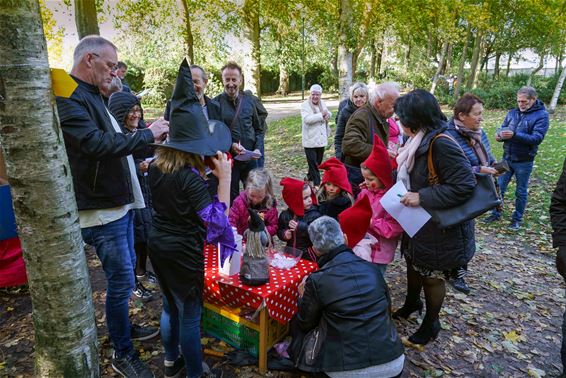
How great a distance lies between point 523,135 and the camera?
5.55 metres

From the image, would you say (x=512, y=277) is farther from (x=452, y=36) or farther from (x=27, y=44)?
(x=452, y=36)

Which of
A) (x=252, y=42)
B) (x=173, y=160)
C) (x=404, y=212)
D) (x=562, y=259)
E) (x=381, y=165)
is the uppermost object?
(x=252, y=42)

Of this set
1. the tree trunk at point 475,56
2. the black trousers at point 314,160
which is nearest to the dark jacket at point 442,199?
the black trousers at point 314,160

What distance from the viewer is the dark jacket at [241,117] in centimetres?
471

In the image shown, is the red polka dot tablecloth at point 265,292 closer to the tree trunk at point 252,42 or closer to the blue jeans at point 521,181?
the blue jeans at point 521,181

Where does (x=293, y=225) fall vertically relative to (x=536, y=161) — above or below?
above

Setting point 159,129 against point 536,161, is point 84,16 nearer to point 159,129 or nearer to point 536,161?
point 159,129

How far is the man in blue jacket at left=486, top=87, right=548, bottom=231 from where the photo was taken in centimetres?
557

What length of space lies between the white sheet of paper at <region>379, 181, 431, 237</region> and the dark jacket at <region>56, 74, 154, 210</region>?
1.74 m

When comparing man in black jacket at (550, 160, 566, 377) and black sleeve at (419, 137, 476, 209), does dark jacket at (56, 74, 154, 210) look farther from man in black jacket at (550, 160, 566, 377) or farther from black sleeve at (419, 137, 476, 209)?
man in black jacket at (550, 160, 566, 377)

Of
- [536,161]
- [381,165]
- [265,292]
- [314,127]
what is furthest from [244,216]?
[536,161]

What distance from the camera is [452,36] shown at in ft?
62.8

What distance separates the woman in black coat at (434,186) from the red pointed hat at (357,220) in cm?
29

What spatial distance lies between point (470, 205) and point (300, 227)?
4.94 ft
